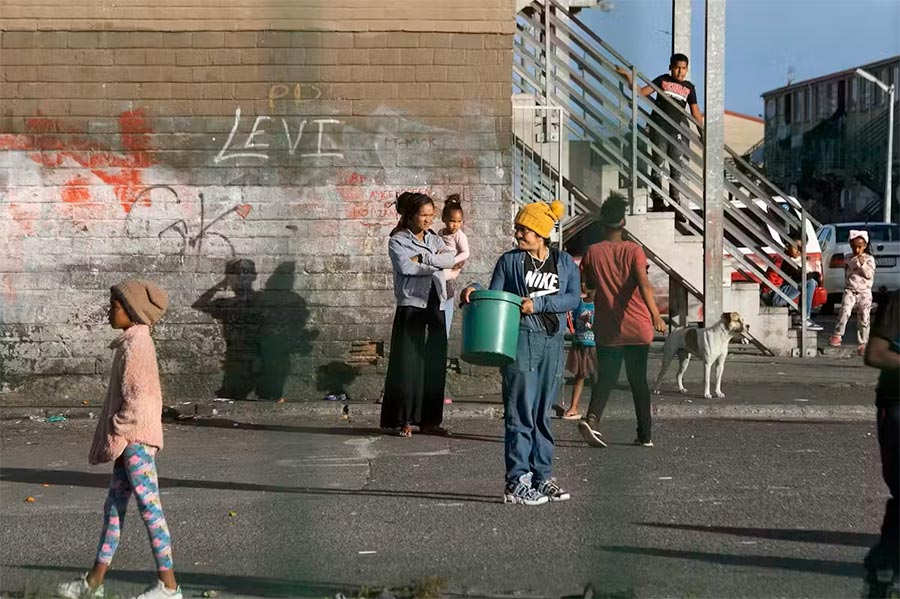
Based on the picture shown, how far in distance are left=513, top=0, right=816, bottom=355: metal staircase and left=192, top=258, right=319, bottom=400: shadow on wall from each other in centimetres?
222

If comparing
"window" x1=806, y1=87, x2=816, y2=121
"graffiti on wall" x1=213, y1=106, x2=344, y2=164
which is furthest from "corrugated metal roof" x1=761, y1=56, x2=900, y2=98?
"graffiti on wall" x1=213, y1=106, x2=344, y2=164

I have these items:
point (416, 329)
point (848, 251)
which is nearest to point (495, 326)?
point (416, 329)

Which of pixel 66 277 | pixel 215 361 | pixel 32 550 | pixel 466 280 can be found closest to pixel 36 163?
pixel 66 277

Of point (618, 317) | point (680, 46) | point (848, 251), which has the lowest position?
point (618, 317)

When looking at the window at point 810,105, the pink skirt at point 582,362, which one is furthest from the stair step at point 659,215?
the window at point 810,105

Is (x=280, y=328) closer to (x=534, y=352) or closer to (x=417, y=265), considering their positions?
(x=417, y=265)

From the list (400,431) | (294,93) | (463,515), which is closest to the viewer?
(463,515)

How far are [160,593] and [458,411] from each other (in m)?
5.67

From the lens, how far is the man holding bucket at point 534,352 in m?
7.34

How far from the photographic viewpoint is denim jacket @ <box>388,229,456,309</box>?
9852 mm

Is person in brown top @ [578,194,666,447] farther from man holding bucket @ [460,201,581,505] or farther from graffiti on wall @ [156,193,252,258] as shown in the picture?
graffiti on wall @ [156,193,252,258]

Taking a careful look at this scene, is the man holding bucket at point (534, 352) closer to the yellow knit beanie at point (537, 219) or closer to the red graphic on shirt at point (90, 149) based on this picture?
the yellow knit beanie at point (537, 219)

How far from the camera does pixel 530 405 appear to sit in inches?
290

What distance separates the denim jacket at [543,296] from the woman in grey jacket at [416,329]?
226cm
